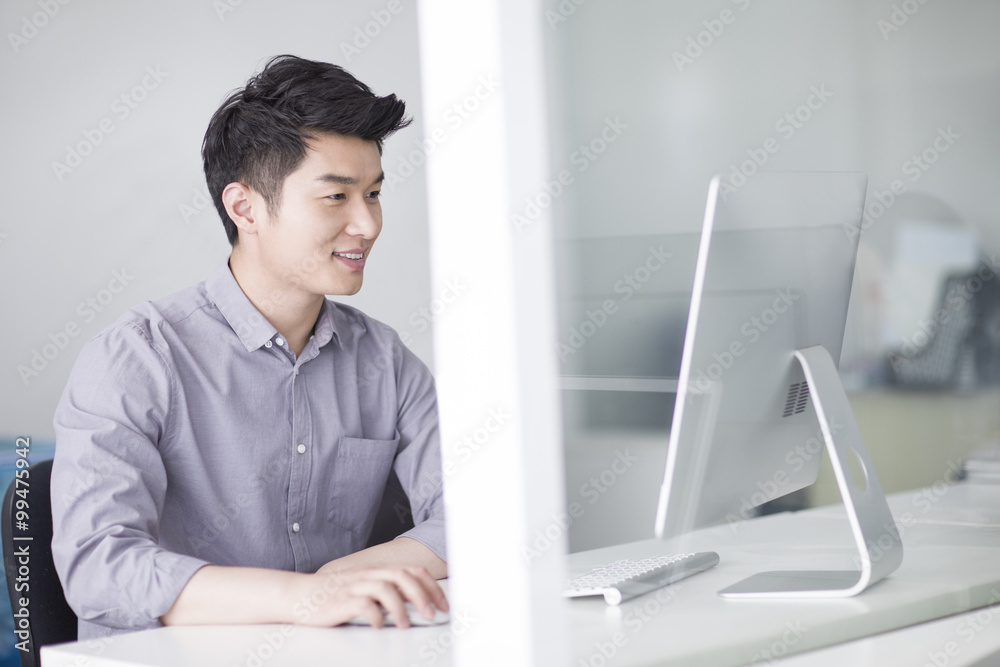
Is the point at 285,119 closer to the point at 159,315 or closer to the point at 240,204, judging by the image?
the point at 240,204

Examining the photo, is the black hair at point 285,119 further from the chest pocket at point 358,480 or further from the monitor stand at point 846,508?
the monitor stand at point 846,508

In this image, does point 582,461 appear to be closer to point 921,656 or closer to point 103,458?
point 921,656

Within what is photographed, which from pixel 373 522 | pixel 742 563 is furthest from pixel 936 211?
pixel 373 522

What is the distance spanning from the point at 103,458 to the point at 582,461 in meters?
0.79

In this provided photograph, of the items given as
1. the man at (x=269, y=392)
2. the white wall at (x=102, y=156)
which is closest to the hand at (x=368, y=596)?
the man at (x=269, y=392)

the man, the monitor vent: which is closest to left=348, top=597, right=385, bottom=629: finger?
the man

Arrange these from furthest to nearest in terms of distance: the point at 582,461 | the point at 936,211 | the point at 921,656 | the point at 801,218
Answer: the point at 936,211 < the point at 801,218 < the point at 921,656 < the point at 582,461

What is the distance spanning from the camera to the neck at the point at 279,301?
5.20 feet

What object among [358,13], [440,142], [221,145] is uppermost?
[358,13]

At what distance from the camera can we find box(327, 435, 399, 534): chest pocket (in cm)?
158

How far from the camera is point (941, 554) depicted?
1168 millimetres

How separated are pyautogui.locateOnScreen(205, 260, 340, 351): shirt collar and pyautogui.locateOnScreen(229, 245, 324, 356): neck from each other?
27mm

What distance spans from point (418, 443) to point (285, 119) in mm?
603

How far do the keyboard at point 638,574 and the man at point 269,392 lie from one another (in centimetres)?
44
